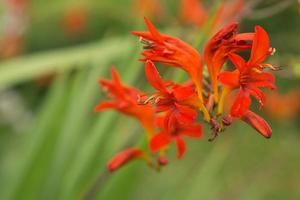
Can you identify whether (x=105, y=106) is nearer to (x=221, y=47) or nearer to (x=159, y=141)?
(x=159, y=141)

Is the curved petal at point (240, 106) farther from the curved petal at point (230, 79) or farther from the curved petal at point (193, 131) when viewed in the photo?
the curved petal at point (193, 131)

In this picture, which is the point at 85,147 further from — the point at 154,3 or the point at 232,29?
the point at 154,3

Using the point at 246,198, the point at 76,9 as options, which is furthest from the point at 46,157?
the point at 76,9

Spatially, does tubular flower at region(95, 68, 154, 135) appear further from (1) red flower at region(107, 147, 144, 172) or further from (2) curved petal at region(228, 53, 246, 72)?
(2) curved petal at region(228, 53, 246, 72)

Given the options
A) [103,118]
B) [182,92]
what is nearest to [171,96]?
[182,92]

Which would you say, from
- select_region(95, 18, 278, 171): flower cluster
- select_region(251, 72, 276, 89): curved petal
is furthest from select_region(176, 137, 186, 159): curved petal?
select_region(251, 72, 276, 89): curved petal

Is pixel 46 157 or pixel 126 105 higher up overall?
pixel 126 105
